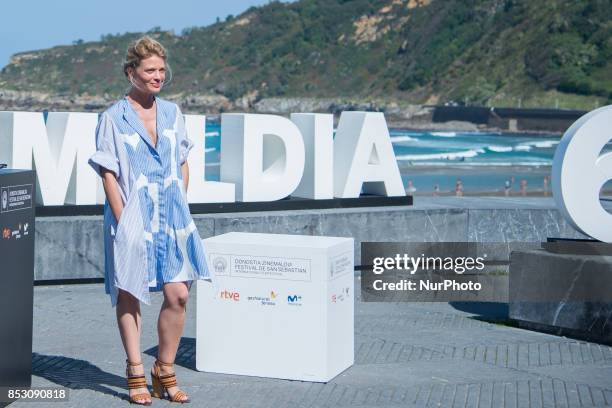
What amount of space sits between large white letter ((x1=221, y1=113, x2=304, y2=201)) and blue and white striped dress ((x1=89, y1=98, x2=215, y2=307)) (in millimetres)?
5984

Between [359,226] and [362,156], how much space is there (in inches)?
38.2

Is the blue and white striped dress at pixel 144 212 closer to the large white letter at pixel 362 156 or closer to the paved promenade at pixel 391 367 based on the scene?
the paved promenade at pixel 391 367

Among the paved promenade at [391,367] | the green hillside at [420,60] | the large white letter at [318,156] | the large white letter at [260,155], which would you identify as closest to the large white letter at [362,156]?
the large white letter at [318,156]

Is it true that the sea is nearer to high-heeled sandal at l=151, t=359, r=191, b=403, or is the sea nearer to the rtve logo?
the rtve logo

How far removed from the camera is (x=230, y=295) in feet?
22.3

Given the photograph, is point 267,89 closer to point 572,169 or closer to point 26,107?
point 26,107

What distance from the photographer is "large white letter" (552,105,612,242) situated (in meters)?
8.68

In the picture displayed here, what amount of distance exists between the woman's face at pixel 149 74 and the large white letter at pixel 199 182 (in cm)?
574

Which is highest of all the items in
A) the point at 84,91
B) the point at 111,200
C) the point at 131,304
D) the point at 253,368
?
the point at 84,91

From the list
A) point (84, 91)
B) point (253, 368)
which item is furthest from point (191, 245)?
→ point (84, 91)

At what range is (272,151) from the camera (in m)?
12.5

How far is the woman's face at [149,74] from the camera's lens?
19.5 ft

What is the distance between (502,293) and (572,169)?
2.43 m

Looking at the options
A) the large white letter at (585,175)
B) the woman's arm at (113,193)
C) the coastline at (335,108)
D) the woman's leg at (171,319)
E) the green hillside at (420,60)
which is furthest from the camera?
the green hillside at (420,60)
